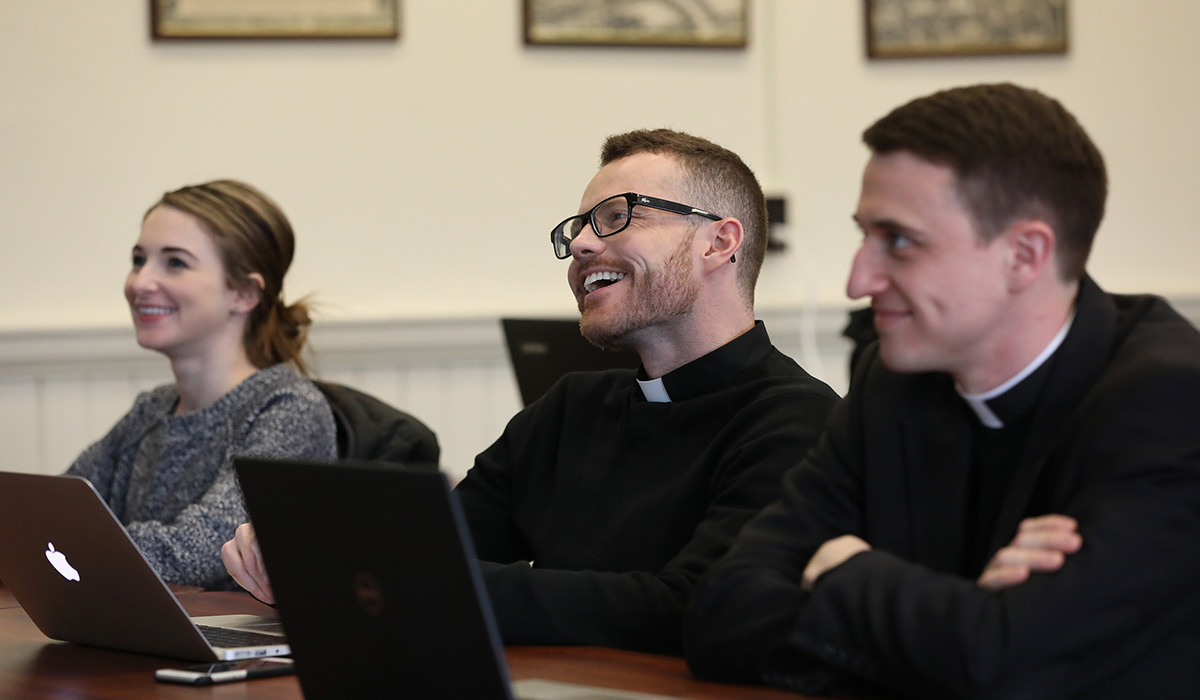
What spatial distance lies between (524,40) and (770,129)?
72 cm

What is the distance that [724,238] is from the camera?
6.35 ft

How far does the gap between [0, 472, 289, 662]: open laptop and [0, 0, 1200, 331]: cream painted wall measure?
6.46 ft

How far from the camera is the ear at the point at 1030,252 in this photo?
1.25m

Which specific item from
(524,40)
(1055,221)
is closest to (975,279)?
(1055,221)

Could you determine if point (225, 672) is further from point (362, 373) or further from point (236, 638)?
point (362, 373)

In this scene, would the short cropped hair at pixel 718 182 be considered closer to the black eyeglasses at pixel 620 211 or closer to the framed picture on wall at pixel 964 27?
the black eyeglasses at pixel 620 211

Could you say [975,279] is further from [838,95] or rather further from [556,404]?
[838,95]

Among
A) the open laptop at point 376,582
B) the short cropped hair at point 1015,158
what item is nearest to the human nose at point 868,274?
the short cropped hair at point 1015,158

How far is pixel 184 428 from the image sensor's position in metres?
2.59

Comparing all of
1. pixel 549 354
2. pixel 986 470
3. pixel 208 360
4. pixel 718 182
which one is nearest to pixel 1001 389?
pixel 986 470

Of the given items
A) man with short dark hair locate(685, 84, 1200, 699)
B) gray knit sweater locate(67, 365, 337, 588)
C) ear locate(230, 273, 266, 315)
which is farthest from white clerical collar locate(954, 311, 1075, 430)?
ear locate(230, 273, 266, 315)

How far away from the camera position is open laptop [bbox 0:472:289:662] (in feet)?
4.52

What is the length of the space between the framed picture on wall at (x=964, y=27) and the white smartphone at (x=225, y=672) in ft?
9.26

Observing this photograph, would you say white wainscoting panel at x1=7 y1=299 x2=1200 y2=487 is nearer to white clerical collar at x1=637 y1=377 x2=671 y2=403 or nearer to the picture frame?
the picture frame
